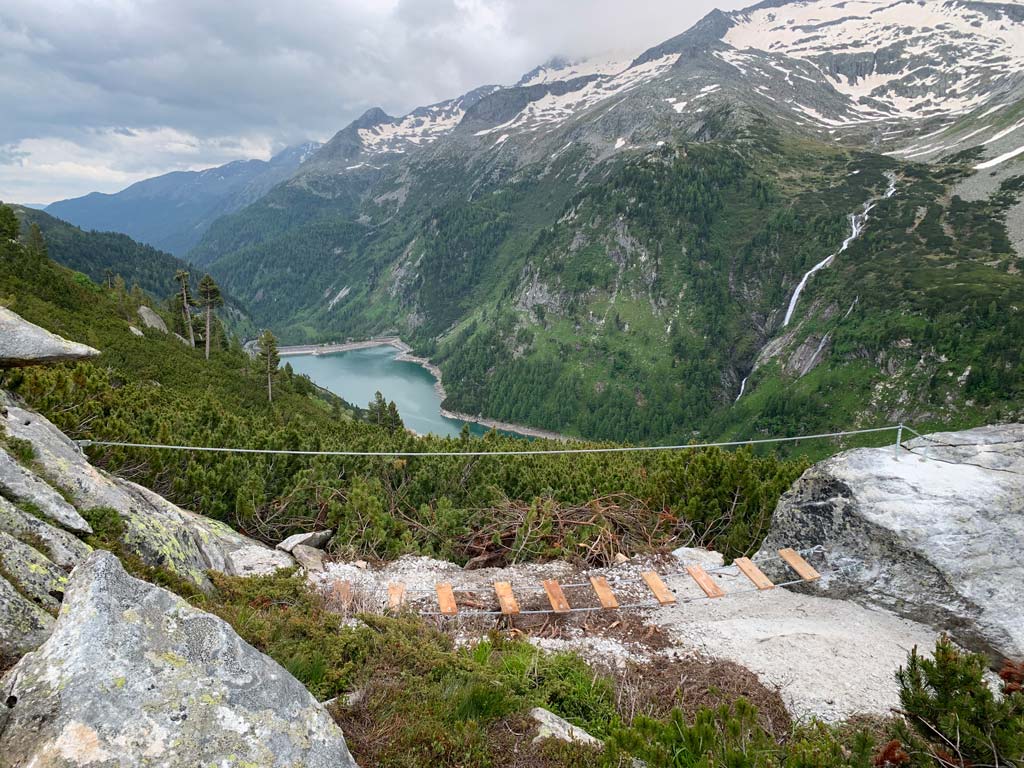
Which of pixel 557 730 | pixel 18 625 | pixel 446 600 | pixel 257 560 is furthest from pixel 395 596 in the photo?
pixel 18 625

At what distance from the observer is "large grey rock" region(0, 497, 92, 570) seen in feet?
16.8

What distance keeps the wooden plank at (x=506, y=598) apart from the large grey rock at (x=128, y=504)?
4.46 metres

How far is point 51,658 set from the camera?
348 cm

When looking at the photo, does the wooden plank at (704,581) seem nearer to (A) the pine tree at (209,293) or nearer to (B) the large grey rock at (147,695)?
(B) the large grey rock at (147,695)

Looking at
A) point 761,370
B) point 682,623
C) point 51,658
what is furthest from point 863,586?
point 761,370

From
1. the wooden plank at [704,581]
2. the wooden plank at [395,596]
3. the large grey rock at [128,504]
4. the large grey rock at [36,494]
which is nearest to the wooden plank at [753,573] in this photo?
the wooden plank at [704,581]

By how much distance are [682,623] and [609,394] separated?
169m

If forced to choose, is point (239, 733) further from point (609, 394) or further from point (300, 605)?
point (609, 394)

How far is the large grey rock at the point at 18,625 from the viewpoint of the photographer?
12.6ft

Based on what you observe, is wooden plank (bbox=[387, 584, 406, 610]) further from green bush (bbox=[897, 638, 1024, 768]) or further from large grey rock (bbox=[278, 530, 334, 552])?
green bush (bbox=[897, 638, 1024, 768])

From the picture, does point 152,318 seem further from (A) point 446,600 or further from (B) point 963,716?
(B) point 963,716

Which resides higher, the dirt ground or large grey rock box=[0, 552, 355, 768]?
large grey rock box=[0, 552, 355, 768]

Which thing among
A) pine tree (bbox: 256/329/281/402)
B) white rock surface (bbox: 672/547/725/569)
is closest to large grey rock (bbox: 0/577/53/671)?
white rock surface (bbox: 672/547/725/569)

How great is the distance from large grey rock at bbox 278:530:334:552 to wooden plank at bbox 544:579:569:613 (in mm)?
5288
